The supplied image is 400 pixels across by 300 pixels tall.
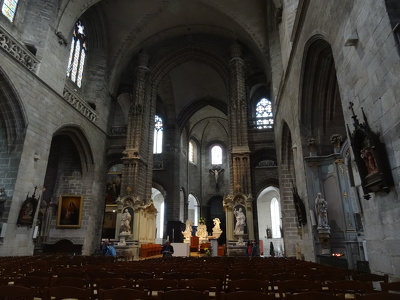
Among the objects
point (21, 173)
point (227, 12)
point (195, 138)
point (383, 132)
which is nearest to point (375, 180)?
point (383, 132)

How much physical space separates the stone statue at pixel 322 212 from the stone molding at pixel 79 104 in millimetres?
12972

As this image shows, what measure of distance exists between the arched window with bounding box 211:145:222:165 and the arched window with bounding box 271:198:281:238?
23.9 ft

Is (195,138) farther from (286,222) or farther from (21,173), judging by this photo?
(21,173)

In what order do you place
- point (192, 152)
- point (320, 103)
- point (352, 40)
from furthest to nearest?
1. point (192, 152)
2. point (320, 103)
3. point (352, 40)

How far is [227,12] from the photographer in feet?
62.8

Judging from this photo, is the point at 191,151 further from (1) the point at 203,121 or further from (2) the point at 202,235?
(2) the point at 202,235

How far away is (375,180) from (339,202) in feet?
15.1

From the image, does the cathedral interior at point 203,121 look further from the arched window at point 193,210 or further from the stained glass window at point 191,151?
the stained glass window at point 191,151

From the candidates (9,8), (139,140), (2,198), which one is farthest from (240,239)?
(9,8)

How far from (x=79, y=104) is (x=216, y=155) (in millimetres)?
18605

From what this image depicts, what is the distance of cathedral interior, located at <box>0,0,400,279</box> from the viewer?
5.28m

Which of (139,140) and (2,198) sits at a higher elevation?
(139,140)

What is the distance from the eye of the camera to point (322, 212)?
8.44 metres

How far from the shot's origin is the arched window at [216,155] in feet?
105
